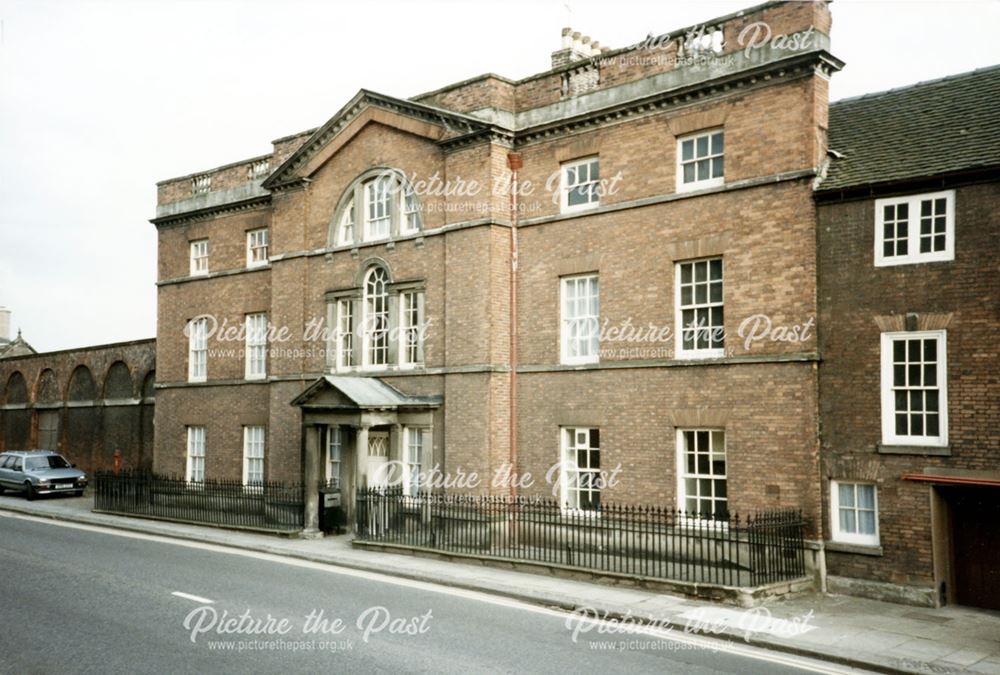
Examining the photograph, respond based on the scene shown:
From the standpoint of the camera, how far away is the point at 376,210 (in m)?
22.6

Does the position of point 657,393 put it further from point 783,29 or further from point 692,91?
point 783,29

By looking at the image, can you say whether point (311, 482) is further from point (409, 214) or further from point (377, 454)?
point (409, 214)

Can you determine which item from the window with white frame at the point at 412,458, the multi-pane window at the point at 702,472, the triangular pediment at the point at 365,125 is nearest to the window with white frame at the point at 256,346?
the triangular pediment at the point at 365,125

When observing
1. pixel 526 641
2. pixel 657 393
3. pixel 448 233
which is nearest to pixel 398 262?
pixel 448 233

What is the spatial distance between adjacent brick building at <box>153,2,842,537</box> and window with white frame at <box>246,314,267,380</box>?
0.09 metres

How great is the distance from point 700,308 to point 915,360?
4.07 meters

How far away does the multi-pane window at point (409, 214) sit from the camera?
70.8ft

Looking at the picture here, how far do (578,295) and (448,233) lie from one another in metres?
3.60

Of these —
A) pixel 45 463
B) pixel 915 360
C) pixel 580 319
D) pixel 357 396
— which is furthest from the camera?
pixel 45 463

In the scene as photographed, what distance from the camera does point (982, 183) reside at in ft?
45.5

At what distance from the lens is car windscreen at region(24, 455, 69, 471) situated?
101 ft

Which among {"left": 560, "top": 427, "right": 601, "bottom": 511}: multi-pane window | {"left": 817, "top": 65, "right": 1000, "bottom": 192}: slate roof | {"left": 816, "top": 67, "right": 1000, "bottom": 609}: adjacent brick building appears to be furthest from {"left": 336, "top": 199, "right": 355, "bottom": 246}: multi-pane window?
{"left": 816, "top": 67, "right": 1000, "bottom": 609}: adjacent brick building

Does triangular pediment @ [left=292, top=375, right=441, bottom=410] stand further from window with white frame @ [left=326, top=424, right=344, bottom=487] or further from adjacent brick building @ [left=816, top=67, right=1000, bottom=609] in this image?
adjacent brick building @ [left=816, top=67, right=1000, bottom=609]

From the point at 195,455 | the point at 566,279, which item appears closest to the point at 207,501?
the point at 195,455
